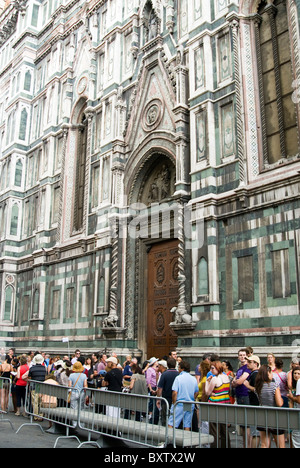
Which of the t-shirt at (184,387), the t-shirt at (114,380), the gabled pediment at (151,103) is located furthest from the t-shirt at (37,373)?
the gabled pediment at (151,103)

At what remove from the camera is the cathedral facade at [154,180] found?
43.5 ft

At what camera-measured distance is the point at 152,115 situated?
18.3 m

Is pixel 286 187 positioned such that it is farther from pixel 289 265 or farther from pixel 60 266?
pixel 60 266

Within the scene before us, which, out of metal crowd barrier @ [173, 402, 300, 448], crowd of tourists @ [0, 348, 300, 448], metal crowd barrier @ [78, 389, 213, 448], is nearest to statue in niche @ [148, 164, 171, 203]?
crowd of tourists @ [0, 348, 300, 448]

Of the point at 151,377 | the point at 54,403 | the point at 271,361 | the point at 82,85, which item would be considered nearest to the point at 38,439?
the point at 54,403

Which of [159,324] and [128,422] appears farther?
[159,324]

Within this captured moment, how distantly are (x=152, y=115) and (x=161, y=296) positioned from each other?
6.90m

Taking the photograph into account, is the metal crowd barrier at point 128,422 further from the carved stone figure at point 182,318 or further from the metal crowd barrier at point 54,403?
the carved stone figure at point 182,318

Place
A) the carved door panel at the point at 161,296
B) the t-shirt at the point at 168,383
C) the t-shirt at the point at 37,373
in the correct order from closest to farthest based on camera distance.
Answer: the t-shirt at the point at 168,383 → the t-shirt at the point at 37,373 → the carved door panel at the point at 161,296

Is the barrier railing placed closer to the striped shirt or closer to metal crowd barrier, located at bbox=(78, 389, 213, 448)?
metal crowd barrier, located at bbox=(78, 389, 213, 448)

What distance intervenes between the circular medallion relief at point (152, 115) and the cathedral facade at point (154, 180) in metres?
0.07

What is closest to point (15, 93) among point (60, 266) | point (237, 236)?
point (60, 266)

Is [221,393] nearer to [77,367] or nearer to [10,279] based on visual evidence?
[77,367]

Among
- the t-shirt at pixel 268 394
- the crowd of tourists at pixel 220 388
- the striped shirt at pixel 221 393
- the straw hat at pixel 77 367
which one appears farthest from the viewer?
the straw hat at pixel 77 367
